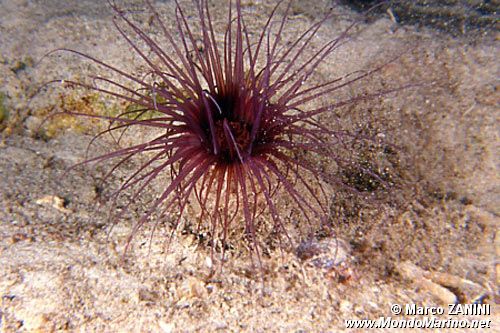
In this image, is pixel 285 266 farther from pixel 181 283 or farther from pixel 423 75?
pixel 423 75

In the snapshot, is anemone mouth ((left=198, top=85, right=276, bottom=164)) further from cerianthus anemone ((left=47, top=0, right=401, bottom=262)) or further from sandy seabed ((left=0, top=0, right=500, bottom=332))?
sandy seabed ((left=0, top=0, right=500, bottom=332))

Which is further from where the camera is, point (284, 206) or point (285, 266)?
point (284, 206)

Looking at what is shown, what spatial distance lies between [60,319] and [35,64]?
2934mm

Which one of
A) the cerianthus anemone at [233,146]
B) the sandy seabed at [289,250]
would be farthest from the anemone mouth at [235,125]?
the sandy seabed at [289,250]

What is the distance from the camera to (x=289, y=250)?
97.4 inches

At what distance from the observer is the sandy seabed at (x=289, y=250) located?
214 cm

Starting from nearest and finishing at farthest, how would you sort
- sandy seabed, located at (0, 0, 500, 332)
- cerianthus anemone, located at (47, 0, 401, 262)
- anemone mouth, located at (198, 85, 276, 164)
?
sandy seabed, located at (0, 0, 500, 332)
cerianthus anemone, located at (47, 0, 401, 262)
anemone mouth, located at (198, 85, 276, 164)

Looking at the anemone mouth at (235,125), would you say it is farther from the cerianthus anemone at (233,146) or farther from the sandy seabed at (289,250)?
the sandy seabed at (289,250)

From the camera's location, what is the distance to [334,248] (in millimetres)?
2436

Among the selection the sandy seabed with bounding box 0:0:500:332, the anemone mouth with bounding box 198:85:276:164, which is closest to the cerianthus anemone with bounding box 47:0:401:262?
the anemone mouth with bounding box 198:85:276:164

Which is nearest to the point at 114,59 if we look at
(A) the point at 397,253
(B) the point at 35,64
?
(B) the point at 35,64

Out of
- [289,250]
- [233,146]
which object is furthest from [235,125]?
[289,250]

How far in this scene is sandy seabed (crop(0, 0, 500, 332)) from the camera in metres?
2.14

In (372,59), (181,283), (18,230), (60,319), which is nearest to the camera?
(60,319)
